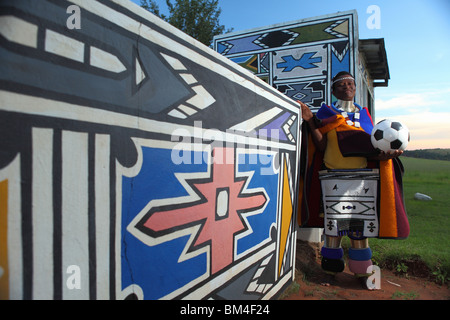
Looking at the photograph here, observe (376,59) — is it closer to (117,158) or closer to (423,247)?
(423,247)

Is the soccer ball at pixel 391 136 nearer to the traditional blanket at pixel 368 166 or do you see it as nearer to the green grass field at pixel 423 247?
the traditional blanket at pixel 368 166

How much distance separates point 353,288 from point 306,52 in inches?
176

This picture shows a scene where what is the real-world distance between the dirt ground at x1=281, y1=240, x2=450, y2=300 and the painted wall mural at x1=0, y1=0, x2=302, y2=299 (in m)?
0.91

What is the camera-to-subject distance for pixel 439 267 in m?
3.08

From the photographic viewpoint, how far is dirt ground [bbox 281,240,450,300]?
2508mm

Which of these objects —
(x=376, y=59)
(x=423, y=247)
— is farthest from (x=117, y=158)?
(x=376, y=59)

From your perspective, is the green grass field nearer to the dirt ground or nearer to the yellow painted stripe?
the dirt ground

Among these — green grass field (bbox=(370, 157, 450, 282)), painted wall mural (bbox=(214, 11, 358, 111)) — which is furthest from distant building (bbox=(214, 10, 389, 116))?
green grass field (bbox=(370, 157, 450, 282))

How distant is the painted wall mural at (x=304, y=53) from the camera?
5.47 meters

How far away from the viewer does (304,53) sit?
582 cm
